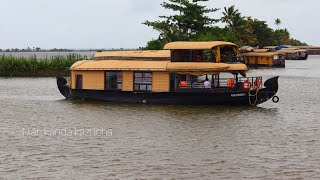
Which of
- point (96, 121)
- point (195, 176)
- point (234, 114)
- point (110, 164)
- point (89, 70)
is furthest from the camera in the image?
point (89, 70)

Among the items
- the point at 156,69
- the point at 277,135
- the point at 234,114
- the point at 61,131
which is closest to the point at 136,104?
the point at 156,69

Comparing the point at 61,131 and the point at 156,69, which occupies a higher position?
the point at 156,69

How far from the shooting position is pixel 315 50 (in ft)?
604

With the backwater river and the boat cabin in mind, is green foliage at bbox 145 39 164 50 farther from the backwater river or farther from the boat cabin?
the backwater river

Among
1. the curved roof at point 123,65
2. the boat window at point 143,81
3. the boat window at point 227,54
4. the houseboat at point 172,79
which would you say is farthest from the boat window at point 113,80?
the boat window at point 227,54

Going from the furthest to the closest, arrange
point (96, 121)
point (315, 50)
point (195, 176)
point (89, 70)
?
point (315, 50), point (89, 70), point (96, 121), point (195, 176)

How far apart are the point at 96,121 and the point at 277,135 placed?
A: 32.4 feet

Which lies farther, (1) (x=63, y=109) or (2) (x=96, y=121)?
(1) (x=63, y=109)

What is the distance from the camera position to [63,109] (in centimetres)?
3156

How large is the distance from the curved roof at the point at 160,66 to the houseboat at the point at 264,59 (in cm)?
5433

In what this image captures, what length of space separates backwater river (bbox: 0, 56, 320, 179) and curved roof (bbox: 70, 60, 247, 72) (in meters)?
2.48

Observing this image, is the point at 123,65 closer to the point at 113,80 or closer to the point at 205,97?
the point at 113,80

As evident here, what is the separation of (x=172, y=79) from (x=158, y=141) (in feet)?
36.2

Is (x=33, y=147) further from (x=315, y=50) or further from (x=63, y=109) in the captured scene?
(x=315, y=50)
